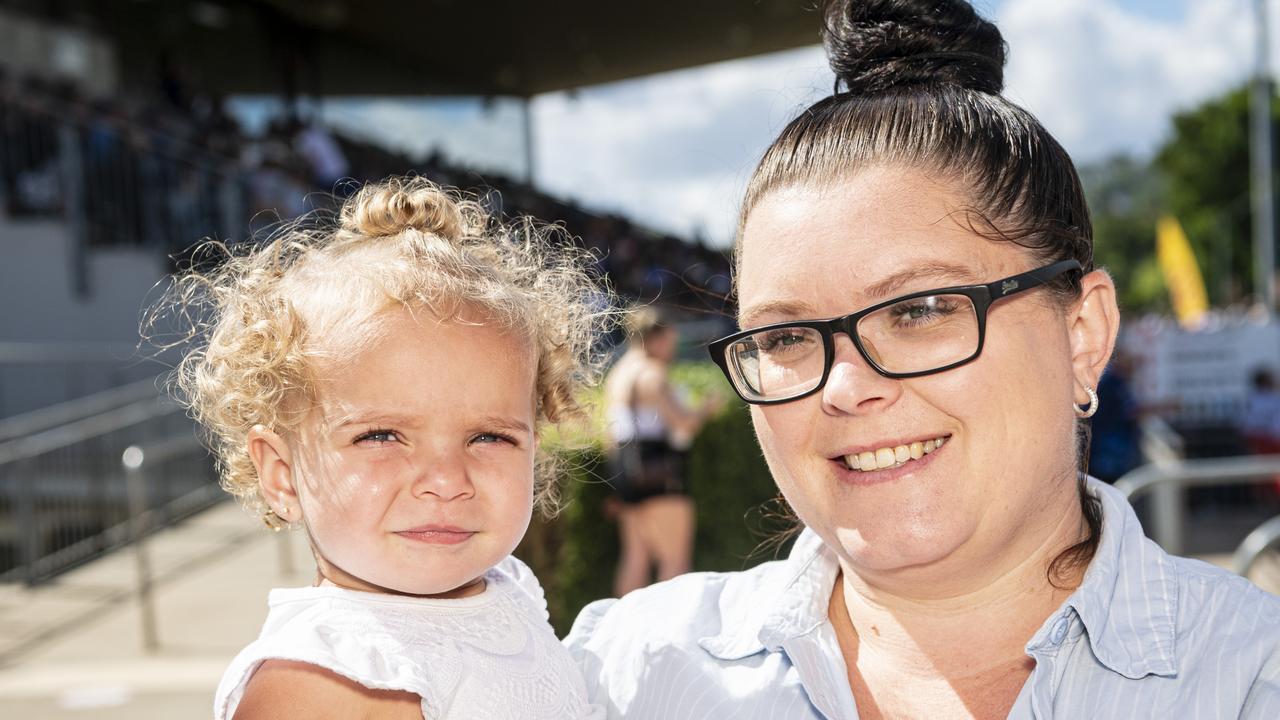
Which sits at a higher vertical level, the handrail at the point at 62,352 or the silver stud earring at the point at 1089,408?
the silver stud earring at the point at 1089,408

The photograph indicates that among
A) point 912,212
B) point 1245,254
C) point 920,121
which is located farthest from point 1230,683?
point 1245,254

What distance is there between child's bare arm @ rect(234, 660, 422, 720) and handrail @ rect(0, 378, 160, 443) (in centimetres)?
752

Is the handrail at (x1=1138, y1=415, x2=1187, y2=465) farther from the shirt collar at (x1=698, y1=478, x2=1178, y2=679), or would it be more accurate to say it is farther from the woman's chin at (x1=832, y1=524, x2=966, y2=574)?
the woman's chin at (x1=832, y1=524, x2=966, y2=574)

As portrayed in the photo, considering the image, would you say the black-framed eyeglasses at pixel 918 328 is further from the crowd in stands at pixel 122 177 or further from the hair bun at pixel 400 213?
the crowd in stands at pixel 122 177

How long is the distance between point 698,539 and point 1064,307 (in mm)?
Result: 5797

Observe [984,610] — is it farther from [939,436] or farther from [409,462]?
[409,462]

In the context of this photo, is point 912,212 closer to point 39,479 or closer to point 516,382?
point 516,382

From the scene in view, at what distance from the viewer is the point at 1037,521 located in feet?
5.43

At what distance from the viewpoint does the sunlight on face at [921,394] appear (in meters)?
1.54

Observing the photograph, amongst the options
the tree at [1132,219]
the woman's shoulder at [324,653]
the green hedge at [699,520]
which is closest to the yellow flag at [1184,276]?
the green hedge at [699,520]

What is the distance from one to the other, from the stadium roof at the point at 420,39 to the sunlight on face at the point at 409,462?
19528 millimetres

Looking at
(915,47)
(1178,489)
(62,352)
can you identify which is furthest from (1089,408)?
(62,352)

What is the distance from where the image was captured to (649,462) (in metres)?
6.55

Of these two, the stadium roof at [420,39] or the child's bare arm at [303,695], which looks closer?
the child's bare arm at [303,695]
